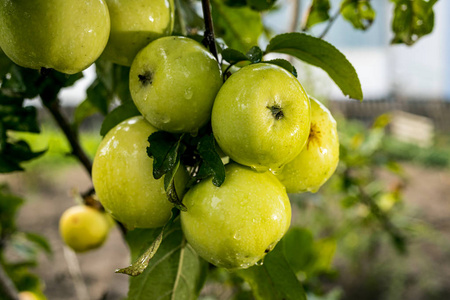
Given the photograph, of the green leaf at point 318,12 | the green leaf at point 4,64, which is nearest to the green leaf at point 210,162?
the green leaf at point 4,64

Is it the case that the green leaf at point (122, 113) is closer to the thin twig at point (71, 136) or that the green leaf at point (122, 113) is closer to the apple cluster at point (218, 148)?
the apple cluster at point (218, 148)

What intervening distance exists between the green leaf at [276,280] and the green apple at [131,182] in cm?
16

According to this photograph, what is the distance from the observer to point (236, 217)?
0.37 m

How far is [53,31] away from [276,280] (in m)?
0.37

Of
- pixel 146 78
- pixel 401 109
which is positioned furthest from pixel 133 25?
pixel 401 109

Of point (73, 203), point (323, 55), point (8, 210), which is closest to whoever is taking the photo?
point (323, 55)

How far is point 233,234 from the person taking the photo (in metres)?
0.37

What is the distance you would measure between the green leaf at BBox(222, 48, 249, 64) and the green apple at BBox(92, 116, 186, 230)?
0.11m

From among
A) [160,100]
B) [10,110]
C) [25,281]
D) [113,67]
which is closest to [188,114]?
[160,100]

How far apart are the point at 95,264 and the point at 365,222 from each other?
156 centimetres

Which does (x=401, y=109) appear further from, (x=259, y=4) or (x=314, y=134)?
(x=314, y=134)

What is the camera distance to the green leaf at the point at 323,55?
1.47 ft

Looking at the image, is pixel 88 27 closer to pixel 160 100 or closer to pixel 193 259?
pixel 160 100

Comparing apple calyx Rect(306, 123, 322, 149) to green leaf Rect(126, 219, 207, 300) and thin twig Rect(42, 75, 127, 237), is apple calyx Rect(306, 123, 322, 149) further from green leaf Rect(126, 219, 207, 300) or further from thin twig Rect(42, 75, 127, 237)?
thin twig Rect(42, 75, 127, 237)
